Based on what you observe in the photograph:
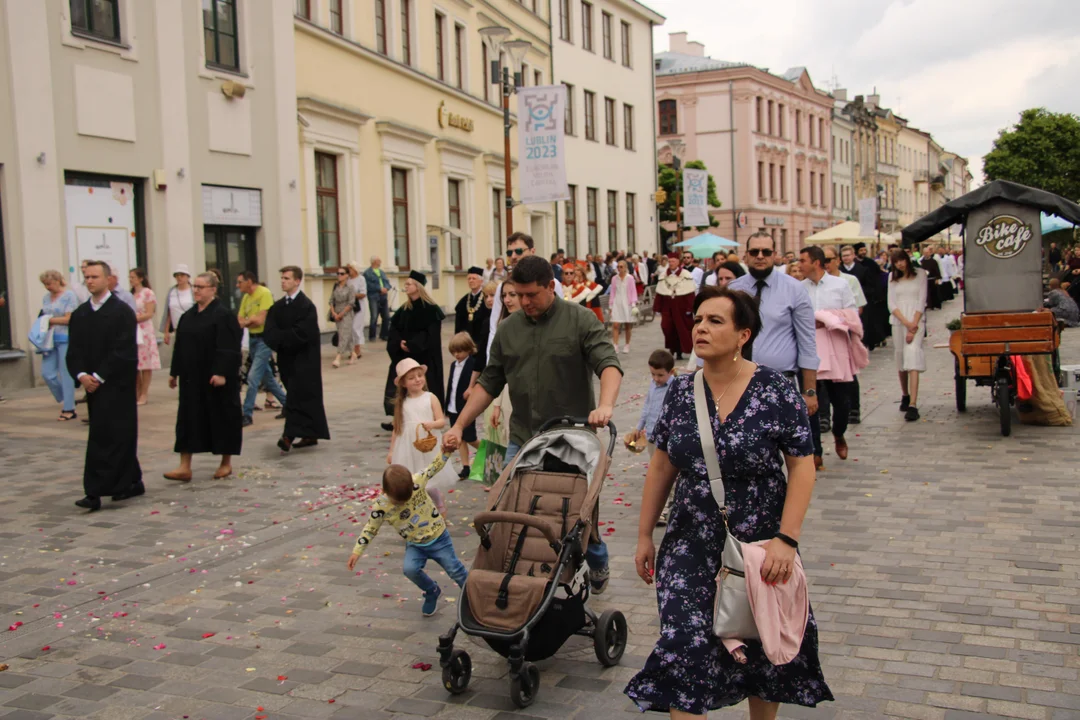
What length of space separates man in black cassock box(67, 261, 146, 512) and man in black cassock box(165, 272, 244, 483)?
0.67 metres

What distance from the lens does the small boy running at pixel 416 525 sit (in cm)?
559

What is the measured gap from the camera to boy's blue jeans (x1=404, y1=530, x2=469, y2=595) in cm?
576

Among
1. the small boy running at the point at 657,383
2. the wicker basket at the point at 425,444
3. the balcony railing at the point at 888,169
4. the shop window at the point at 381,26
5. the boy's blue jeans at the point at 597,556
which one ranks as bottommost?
the boy's blue jeans at the point at 597,556

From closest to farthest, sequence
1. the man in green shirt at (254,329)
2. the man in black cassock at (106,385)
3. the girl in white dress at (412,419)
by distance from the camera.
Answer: the girl in white dress at (412,419), the man in black cassock at (106,385), the man in green shirt at (254,329)

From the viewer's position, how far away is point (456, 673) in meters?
4.79

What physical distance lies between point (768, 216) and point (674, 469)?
69.7 metres

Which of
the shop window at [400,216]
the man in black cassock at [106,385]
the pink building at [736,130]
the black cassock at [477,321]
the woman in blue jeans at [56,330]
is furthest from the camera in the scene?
the pink building at [736,130]

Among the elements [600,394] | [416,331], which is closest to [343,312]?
[416,331]

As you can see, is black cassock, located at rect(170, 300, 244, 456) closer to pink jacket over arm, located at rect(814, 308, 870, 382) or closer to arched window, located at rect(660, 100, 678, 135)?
pink jacket over arm, located at rect(814, 308, 870, 382)

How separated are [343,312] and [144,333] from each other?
5196 mm

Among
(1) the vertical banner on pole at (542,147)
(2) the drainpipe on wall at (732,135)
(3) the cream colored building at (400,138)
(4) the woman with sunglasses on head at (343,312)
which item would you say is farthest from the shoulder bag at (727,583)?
(2) the drainpipe on wall at (732,135)

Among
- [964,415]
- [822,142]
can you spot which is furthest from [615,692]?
[822,142]

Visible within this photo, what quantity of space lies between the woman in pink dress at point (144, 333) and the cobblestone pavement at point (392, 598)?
388 centimetres

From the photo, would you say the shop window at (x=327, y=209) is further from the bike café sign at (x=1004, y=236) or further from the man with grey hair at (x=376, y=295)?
the bike café sign at (x=1004, y=236)
